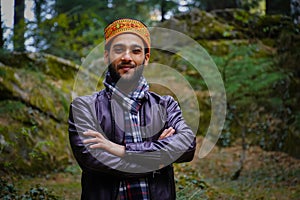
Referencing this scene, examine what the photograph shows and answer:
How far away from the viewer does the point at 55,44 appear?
11.5 metres

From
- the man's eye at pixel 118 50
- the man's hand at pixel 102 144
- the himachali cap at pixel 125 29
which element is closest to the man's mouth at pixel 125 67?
the man's eye at pixel 118 50

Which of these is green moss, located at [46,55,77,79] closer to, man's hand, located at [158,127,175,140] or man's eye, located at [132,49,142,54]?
man's eye, located at [132,49,142,54]

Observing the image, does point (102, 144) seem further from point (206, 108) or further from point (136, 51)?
point (206, 108)

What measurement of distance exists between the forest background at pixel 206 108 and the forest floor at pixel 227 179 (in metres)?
0.02

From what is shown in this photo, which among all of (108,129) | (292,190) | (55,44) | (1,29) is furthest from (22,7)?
(108,129)

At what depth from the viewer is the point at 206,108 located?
11438 mm

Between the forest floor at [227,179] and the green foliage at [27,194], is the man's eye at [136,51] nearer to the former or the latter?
the forest floor at [227,179]

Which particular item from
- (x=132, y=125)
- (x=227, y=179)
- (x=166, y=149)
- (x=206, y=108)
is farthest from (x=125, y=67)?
(x=206, y=108)

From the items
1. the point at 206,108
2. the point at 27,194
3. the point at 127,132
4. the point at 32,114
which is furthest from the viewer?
the point at 206,108

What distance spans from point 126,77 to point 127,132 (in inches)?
17.1

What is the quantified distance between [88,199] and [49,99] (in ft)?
21.3

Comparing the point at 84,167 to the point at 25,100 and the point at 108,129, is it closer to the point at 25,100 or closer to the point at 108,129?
the point at 108,129

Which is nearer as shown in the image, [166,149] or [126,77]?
[166,149]

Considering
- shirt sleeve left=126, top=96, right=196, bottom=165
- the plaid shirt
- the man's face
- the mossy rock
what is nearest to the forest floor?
the mossy rock
